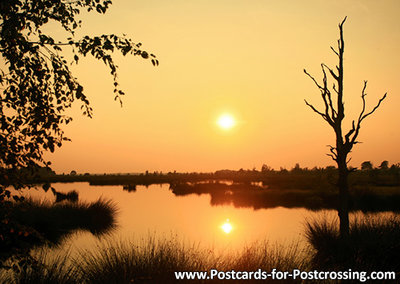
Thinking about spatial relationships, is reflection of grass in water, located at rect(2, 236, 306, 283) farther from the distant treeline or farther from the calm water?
the calm water

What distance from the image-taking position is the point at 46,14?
520 cm

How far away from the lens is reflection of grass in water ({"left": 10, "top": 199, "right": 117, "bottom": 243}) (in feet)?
64.0

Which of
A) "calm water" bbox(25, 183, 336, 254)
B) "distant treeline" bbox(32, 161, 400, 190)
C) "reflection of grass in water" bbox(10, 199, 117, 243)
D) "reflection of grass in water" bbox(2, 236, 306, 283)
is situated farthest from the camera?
"distant treeline" bbox(32, 161, 400, 190)

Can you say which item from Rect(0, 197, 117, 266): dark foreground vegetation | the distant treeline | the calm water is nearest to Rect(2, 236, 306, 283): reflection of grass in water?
the distant treeline

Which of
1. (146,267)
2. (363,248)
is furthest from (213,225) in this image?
(146,267)

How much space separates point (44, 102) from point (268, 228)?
1999cm

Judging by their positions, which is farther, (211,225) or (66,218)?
(211,225)

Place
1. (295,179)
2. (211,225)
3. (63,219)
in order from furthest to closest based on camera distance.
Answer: (295,179)
(211,225)
(63,219)

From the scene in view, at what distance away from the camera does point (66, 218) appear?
76.6 feet

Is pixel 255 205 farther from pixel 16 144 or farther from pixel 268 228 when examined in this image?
pixel 16 144

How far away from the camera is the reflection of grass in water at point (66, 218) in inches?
768

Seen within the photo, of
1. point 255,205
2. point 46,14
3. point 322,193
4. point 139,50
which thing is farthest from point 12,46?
point 322,193

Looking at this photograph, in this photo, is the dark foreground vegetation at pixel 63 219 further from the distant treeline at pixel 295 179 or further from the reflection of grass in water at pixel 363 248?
the reflection of grass in water at pixel 363 248

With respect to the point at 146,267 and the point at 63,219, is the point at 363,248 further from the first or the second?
the point at 63,219
